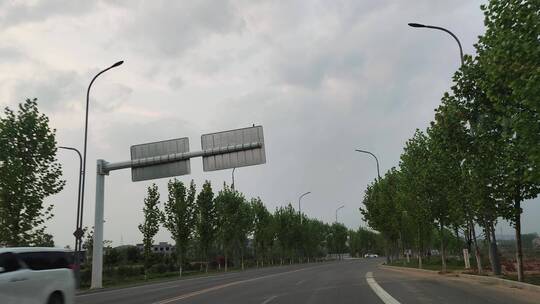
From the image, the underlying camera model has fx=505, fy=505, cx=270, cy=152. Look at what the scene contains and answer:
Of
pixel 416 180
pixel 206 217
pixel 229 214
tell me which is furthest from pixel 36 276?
pixel 229 214

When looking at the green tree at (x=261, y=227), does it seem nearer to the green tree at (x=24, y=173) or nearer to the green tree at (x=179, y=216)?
the green tree at (x=179, y=216)

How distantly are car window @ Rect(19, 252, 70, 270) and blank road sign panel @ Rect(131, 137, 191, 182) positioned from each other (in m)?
17.6

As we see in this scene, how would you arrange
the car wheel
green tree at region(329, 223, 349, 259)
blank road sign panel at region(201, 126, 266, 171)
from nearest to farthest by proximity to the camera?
the car wheel, blank road sign panel at region(201, 126, 266, 171), green tree at region(329, 223, 349, 259)

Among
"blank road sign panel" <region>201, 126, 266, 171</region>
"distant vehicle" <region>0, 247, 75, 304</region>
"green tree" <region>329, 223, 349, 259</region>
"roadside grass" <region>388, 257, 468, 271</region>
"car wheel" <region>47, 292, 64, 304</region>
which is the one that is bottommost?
"roadside grass" <region>388, 257, 468, 271</region>

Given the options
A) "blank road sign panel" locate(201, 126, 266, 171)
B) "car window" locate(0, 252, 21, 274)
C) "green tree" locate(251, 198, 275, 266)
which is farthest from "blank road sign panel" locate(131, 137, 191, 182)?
"green tree" locate(251, 198, 275, 266)

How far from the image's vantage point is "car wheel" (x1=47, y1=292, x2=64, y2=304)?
37.0 ft

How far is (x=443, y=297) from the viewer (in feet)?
48.3

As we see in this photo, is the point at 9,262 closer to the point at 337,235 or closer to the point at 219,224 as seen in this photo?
the point at 219,224

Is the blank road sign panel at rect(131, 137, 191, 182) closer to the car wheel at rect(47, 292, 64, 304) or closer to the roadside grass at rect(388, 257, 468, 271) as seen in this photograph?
the roadside grass at rect(388, 257, 468, 271)

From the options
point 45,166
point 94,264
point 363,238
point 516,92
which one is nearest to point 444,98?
point 516,92

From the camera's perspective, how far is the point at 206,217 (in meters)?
54.9

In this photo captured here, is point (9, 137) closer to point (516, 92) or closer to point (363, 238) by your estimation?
point (516, 92)

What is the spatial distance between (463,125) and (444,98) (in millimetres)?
1291

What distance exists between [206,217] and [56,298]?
43.6 m
